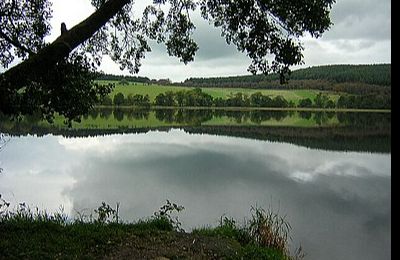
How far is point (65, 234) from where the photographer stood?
6359 millimetres

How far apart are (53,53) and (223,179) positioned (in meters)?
16.0

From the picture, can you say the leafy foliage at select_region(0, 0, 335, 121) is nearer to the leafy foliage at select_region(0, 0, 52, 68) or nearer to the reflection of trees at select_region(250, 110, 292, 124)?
the leafy foliage at select_region(0, 0, 52, 68)

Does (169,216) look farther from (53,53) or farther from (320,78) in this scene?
(320,78)

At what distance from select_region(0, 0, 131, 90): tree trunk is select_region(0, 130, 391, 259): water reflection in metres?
5.40

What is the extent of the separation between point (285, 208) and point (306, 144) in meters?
23.0

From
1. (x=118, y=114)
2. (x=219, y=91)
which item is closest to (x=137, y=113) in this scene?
(x=118, y=114)

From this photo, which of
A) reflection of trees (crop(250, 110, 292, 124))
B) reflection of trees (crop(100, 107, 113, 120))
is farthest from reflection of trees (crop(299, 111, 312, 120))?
reflection of trees (crop(100, 107, 113, 120))

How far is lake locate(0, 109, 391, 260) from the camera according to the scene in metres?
13.4

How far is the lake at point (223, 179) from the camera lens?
13414 millimetres

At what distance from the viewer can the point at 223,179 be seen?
2077cm

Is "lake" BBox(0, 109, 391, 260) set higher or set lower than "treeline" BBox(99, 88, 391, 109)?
lower

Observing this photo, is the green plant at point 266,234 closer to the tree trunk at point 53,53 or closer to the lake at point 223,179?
the lake at point 223,179
